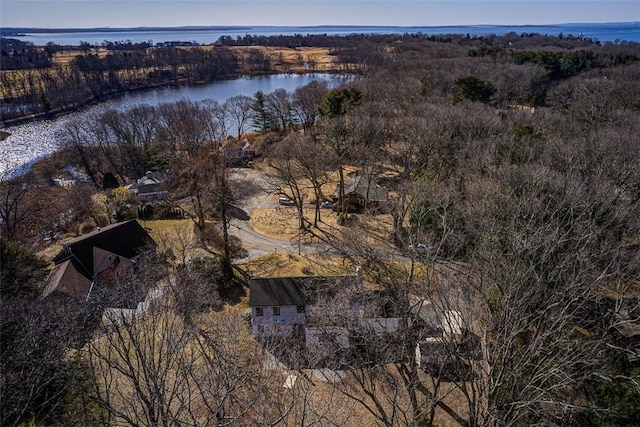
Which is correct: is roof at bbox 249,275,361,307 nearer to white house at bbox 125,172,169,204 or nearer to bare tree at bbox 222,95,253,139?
white house at bbox 125,172,169,204

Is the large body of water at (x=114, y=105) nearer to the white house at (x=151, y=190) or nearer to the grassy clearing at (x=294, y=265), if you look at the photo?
the white house at (x=151, y=190)

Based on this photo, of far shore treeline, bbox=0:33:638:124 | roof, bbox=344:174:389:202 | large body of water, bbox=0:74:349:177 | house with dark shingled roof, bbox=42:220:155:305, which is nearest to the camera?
house with dark shingled roof, bbox=42:220:155:305

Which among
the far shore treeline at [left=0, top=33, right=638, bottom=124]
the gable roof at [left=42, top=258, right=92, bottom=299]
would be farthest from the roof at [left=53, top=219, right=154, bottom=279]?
the far shore treeline at [left=0, top=33, right=638, bottom=124]

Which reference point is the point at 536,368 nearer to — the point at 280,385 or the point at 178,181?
the point at 280,385

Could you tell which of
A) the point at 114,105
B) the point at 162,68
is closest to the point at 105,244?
the point at 114,105

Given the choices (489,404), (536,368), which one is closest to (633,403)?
(536,368)

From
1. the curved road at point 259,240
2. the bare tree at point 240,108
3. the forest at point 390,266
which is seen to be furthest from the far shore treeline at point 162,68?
the curved road at point 259,240
